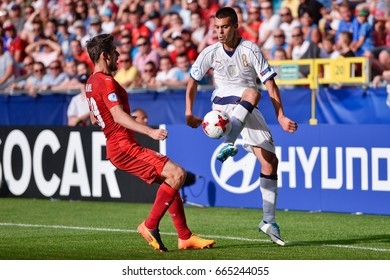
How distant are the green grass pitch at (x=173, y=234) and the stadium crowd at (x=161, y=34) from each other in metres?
2.98

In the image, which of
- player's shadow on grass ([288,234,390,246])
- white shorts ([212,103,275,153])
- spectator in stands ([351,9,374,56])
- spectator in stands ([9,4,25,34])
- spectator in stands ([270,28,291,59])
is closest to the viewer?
player's shadow on grass ([288,234,390,246])

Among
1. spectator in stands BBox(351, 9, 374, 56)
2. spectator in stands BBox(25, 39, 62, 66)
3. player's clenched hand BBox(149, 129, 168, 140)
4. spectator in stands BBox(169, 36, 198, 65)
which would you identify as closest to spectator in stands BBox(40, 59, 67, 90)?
spectator in stands BBox(25, 39, 62, 66)

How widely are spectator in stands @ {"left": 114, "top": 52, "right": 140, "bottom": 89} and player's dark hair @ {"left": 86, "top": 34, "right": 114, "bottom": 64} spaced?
9072 mm

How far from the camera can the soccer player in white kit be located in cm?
1070

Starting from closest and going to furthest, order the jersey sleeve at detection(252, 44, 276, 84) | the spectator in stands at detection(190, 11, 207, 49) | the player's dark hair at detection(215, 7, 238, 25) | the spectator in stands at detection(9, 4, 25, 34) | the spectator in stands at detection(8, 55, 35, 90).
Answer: the player's dark hair at detection(215, 7, 238, 25) < the jersey sleeve at detection(252, 44, 276, 84) < the spectator in stands at detection(190, 11, 207, 49) < the spectator in stands at detection(8, 55, 35, 90) < the spectator in stands at detection(9, 4, 25, 34)

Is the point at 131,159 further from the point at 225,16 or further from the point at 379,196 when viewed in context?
the point at 379,196

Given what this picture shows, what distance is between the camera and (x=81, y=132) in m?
16.8

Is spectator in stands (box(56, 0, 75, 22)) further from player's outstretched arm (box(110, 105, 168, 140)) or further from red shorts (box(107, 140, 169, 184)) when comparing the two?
player's outstretched arm (box(110, 105, 168, 140))

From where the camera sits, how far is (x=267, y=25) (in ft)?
62.4

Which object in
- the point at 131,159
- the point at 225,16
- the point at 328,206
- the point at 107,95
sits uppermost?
the point at 225,16

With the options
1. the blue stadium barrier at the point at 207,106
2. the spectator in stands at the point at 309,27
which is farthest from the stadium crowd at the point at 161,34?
the blue stadium barrier at the point at 207,106

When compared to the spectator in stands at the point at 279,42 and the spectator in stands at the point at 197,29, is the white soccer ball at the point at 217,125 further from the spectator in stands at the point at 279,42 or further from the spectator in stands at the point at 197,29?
the spectator in stands at the point at 197,29
